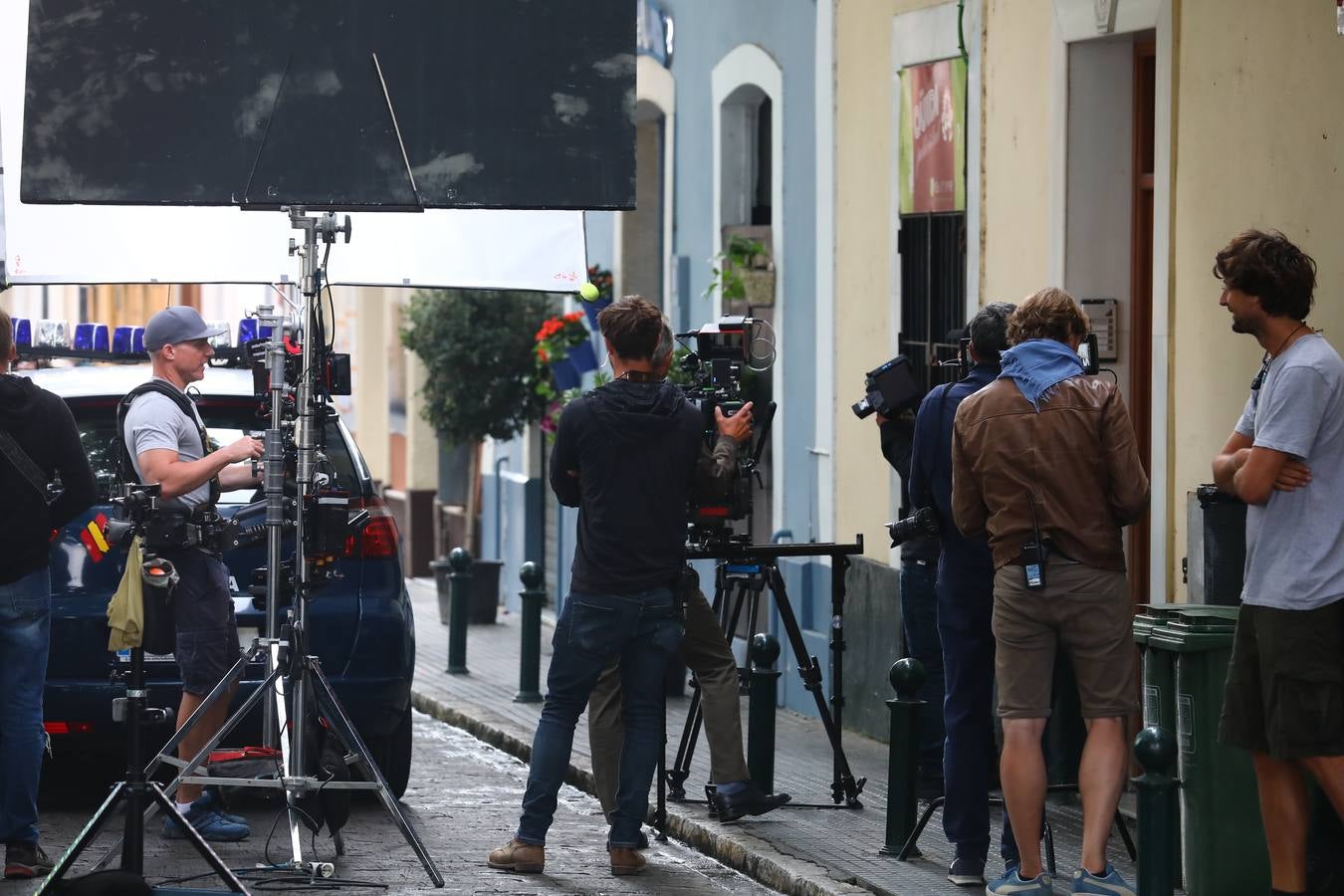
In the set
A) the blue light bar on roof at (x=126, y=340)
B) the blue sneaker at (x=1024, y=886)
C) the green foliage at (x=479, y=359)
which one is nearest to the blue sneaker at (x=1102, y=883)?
the blue sneaker at (x=1024, y=886)

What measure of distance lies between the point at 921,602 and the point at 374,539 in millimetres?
2130

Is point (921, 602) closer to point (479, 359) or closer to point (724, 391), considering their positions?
point (724, 391)

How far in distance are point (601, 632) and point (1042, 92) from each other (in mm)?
3548

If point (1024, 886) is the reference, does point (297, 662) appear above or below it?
above

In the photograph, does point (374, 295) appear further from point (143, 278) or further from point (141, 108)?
point (141, 108)

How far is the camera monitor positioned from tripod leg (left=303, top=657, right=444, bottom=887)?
5.27ft

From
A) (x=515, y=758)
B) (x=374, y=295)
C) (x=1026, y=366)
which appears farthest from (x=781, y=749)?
(x=374, y=295)

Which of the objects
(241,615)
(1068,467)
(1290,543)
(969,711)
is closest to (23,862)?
(241,615)

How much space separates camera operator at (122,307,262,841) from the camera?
8.45m

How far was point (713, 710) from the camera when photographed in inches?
345

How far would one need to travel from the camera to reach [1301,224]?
8.20 m

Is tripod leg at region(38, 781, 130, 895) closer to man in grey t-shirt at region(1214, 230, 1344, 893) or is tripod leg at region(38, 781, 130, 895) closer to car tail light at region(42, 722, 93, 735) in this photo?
car tail light at region(42, 722, 93, 735)

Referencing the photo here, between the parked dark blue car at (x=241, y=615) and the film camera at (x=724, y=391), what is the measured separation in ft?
4.05

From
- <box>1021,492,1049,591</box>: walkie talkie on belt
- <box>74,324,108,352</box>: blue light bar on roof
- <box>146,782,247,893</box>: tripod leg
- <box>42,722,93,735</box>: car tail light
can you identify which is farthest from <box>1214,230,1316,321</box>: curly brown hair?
<box>74,324,108,352</box>: blue light bar on roof
